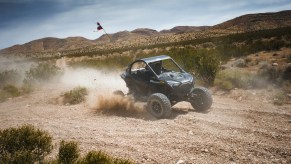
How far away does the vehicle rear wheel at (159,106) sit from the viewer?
359 inches

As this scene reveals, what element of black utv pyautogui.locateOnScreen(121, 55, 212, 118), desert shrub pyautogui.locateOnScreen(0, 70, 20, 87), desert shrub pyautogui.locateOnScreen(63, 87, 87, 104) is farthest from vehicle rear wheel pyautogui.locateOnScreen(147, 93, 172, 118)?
desert shrub pyautogui.locateOnScreen(0, 70, 20, 87)

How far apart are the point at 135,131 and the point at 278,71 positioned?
9675 mm

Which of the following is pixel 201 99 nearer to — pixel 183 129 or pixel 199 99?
pixel 199 99

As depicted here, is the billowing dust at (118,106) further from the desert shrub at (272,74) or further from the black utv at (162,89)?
the desert shrub at (272,74)

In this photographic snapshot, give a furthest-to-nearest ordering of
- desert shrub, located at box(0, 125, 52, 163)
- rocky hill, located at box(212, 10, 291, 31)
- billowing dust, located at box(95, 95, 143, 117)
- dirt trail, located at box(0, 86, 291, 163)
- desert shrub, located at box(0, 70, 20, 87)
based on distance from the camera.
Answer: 1. rocky hill, located at box(212, 10, 291, 31)
2. desert shrub, located at box(0, 70, 20, 87)
3. billowing dust, located at box(95, 95, 143, 117)
4. dirt trail, located at box(0, 86, 291, 163)
5. desert shrub, located at box(0, 125, 52, 163)

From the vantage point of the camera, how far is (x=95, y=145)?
7.26 m

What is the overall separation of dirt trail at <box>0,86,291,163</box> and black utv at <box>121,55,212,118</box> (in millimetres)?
402

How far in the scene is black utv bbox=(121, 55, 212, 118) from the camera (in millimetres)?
9383

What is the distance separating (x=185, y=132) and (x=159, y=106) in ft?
6.20

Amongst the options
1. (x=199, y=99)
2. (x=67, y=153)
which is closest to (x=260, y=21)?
(x=199, y=99)

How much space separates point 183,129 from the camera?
26.2ft

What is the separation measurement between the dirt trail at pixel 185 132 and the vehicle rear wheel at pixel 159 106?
0.84 feet

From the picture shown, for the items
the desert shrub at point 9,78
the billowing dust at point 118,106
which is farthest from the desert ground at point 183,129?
the desert shrub at point 9,78

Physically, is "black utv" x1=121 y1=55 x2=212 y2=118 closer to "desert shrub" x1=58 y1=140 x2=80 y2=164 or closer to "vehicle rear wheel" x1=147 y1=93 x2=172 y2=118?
"vehicle rear wheel" x1=147 y1=93 x2=172 y2=118
